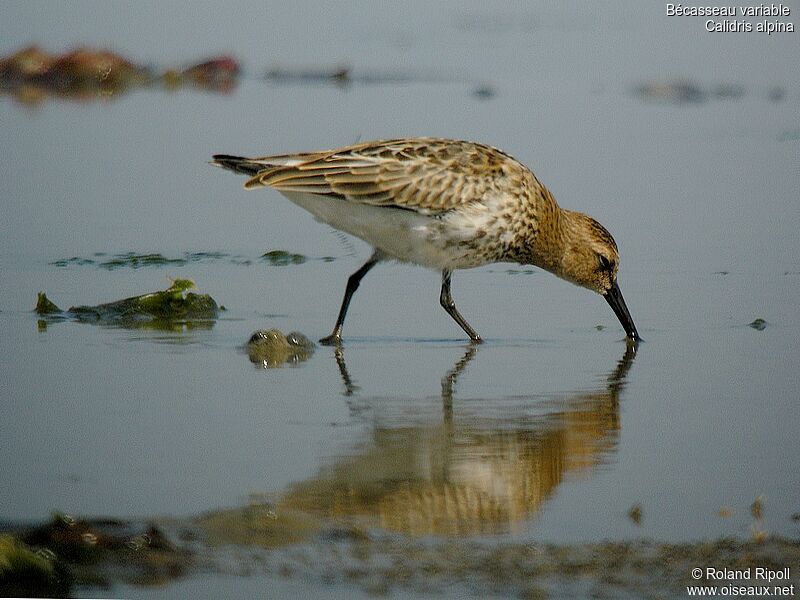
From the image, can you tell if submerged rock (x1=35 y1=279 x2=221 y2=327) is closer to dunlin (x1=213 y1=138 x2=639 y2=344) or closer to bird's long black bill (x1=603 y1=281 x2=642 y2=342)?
dunlin (x1=213 y1=138 x2=639 y2=344)

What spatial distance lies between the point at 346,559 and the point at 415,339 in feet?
10.4

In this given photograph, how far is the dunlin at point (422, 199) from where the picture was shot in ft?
25.0

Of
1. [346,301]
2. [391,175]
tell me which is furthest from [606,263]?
[346,301]

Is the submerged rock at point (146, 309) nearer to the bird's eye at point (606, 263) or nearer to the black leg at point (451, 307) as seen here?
the black leg at point (451, 307)

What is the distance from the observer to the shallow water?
5121mm

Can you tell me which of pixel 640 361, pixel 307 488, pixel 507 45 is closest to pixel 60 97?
pixel 507 45

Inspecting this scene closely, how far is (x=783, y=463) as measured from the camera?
5.51 metres

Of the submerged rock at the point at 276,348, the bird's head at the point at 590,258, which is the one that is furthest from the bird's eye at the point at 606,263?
the submerged rock at the point at 276,348

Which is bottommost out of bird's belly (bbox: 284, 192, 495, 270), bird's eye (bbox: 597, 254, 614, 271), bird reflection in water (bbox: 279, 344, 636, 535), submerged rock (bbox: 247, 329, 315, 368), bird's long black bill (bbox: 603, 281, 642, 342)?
bird reflection in water (bbox: 279, 344, 636, 535)

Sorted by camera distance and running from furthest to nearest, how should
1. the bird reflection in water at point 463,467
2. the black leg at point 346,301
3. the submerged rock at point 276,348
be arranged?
1. the black leg at point 346,301
2. the submerged rock at point 276,348
3. the bird reflection in water at point 463,467

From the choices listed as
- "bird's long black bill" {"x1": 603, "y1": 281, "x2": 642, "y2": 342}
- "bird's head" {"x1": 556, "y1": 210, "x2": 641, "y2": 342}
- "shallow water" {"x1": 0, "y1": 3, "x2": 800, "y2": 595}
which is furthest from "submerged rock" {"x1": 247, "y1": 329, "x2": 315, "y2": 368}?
"bird's head" {"x1": 556, "y1": 210, "x2": 641, "y2": 342}

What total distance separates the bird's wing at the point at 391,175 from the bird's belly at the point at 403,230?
73 millimetres

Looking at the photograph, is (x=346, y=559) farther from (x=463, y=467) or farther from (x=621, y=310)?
(x=621, y=310)

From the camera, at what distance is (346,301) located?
7.71m
